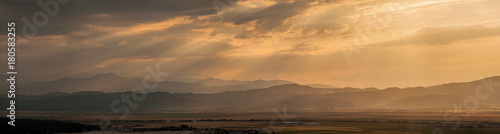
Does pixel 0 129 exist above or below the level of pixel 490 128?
above

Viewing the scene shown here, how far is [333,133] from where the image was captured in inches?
4080

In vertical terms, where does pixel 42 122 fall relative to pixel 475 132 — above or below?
above

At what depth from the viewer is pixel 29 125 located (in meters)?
113

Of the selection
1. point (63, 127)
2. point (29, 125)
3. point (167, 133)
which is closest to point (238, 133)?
point (167, 133)

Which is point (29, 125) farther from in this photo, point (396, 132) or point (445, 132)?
point (445, 132)

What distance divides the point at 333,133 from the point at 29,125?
238 ft

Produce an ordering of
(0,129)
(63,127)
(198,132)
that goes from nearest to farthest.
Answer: (0,129) < (198,132) < (63,127)

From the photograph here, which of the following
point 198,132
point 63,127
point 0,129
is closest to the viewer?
point 0,129

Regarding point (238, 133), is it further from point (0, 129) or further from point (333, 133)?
point (0, 129)

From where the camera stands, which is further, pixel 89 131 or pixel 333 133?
pixel 89 131

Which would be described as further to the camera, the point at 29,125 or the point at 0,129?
the point at 29,125

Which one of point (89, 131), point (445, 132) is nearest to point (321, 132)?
point (445, 132)

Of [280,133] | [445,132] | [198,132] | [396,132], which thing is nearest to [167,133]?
[198,132]

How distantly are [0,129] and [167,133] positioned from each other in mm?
35497
